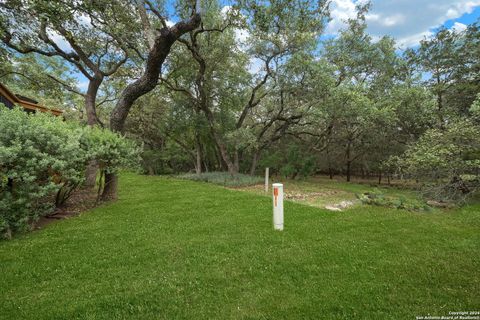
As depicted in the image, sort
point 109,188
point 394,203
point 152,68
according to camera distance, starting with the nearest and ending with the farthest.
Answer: point 394,203, point 152,68, point 109,188

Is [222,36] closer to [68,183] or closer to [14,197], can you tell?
[68,183]

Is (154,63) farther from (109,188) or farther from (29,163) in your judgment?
(29,163)

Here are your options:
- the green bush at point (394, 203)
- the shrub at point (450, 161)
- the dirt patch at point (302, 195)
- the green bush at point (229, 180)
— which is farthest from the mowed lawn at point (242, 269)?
the green bush at point (229, 180)

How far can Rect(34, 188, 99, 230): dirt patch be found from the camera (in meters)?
5.25

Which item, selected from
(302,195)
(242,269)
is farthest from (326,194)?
(242,269)

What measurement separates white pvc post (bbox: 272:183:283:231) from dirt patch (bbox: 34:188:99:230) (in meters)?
4.73

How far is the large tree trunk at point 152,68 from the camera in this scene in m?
6.47

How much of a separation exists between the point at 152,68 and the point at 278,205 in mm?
5452

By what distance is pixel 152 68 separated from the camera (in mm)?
6914

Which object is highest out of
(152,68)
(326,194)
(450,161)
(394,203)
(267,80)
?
(267,80)

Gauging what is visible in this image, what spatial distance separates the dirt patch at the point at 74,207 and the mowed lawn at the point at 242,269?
0.52 metres

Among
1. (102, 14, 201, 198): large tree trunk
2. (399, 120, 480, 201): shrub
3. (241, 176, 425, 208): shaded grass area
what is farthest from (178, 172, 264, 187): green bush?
(399, 120, 480, 201): shrub

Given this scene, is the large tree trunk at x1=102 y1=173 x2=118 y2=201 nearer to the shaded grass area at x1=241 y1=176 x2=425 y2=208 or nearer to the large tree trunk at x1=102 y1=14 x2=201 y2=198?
the large tree trunk at x1=102 y1=14 x2=201 y2=198

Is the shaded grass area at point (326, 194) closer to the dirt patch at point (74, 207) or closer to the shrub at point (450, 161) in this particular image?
the shrub at point (450, 161)
